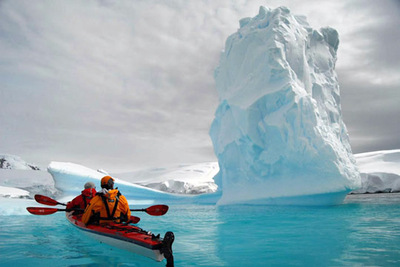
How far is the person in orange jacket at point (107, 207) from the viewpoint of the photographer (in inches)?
176

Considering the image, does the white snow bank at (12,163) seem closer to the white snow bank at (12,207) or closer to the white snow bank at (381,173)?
the white snow bank at (12,207)

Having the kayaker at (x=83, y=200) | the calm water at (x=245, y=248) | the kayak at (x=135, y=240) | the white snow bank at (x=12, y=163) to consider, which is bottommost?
the calm water at (x=245, y=248)

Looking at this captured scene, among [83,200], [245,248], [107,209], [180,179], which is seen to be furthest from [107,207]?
[180,179]

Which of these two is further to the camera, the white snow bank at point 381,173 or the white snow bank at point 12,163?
the white snow bank at point 12,163

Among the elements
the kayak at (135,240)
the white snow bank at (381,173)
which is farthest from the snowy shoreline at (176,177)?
the kayak at (135,240)

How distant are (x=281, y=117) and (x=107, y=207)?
9.08 m

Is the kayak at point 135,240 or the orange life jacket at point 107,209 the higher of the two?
the orange life jacket at point 107,209

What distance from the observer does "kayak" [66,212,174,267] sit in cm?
341

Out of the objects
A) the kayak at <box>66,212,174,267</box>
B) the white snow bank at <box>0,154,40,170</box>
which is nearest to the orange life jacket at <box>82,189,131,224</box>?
the kayak at <box>66,212,174,267</box>

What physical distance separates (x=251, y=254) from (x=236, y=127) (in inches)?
401

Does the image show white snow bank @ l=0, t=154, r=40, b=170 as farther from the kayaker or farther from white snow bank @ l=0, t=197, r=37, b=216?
the kayaker

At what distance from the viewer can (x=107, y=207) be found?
14.9 feet

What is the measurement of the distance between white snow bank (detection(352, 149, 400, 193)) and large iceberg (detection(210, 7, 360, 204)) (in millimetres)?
13211

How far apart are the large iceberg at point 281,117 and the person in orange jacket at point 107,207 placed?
8.76 m
